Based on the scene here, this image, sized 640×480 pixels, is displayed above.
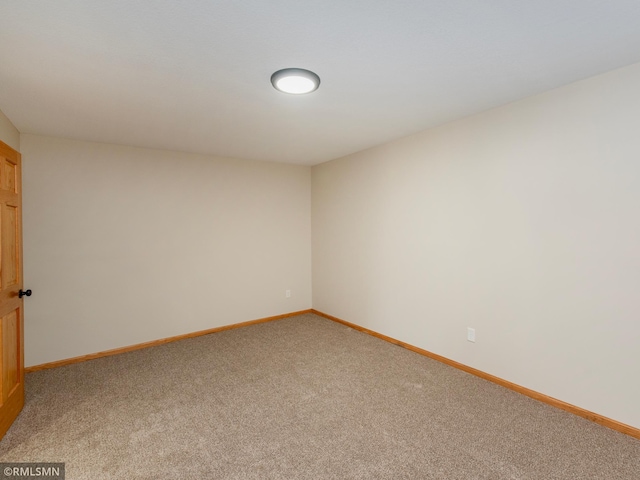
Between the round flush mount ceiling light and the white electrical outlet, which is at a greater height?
the round flush mount ceiling light

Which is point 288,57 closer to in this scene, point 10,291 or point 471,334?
point 10,291

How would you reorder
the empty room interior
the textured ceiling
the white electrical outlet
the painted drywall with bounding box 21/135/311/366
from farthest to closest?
the painted drywall with bounding box 21/135/311/366 < the white electrical outlet < the empty room interior < the textured ceiling

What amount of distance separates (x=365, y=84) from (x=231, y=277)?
3.15 meters

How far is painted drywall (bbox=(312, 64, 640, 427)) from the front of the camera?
215 centimetres

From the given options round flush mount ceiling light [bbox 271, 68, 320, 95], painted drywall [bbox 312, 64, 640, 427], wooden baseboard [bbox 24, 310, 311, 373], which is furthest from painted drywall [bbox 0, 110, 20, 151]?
painted drywall [bbox 312, 64, 640, 427]

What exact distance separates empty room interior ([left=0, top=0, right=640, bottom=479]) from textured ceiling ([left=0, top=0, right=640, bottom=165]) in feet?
0.06

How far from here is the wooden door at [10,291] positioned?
2172 millimetres

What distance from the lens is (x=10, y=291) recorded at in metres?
2.30

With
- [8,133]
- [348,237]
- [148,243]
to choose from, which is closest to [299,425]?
[348,237]

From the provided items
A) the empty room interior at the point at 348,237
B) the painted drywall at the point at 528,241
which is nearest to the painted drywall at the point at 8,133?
the empty room interior at the point at 348,237

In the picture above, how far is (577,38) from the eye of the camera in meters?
1.73

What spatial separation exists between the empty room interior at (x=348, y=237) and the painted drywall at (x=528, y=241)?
0.02m

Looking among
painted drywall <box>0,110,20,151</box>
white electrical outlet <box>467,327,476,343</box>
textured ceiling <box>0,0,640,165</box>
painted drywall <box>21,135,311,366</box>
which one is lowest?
white electrical outlet <box>467,327,476,343</box>

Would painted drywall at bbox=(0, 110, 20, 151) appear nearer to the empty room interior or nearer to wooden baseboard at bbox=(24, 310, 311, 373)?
the empty room interior
